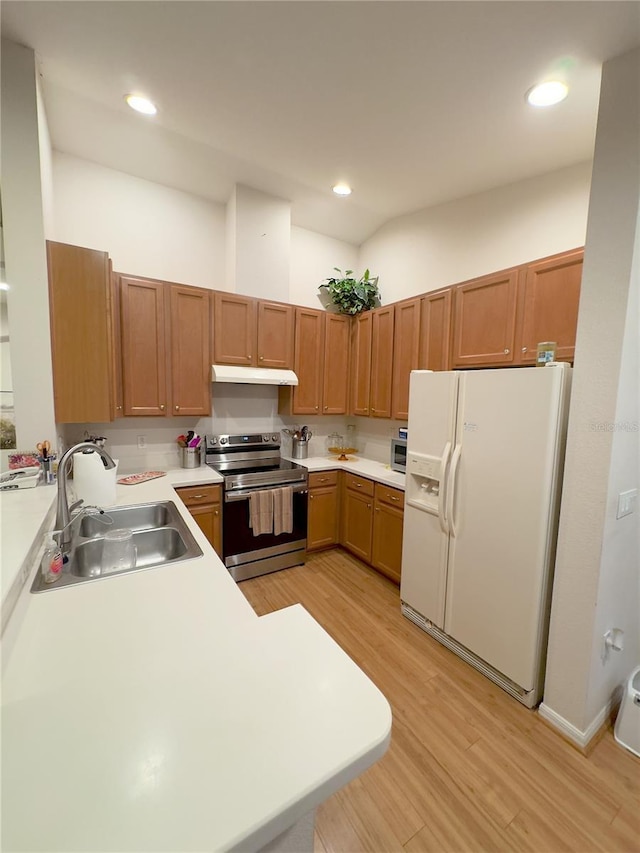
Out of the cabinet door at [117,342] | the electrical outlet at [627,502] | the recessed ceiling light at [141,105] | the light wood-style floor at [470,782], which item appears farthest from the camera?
the cabinet door at [117,342]

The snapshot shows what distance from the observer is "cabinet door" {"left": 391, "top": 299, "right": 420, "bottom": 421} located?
9.59ft

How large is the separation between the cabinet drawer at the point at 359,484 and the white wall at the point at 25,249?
226 centimetres

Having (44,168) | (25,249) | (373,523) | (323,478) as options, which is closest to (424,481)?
(373,523)

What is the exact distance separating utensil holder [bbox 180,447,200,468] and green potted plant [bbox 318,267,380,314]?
201 cm

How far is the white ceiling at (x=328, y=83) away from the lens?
1451 millimetres

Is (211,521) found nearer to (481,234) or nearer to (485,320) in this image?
(485,320)

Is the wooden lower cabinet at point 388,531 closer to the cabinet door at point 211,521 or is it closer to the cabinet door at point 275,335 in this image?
the cabinet door at point 211,521

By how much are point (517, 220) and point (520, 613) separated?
2639 mm

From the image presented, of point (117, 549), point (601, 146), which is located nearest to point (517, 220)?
point (601, 146)

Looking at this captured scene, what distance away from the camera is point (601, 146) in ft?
4.96

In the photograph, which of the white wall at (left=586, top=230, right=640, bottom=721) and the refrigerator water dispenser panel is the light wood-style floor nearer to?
the white wall at (left=586, top=230, right=640, bottom=721)

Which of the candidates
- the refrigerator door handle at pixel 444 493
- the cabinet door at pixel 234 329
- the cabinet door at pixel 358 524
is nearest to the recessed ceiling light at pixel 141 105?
the cabinet door at pixel 234 329

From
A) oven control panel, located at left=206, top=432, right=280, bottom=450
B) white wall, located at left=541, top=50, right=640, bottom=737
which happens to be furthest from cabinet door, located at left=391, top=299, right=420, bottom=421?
white wall, located at left=541, top=50, right=640, bottom=737

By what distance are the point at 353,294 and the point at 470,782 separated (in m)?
3.53
